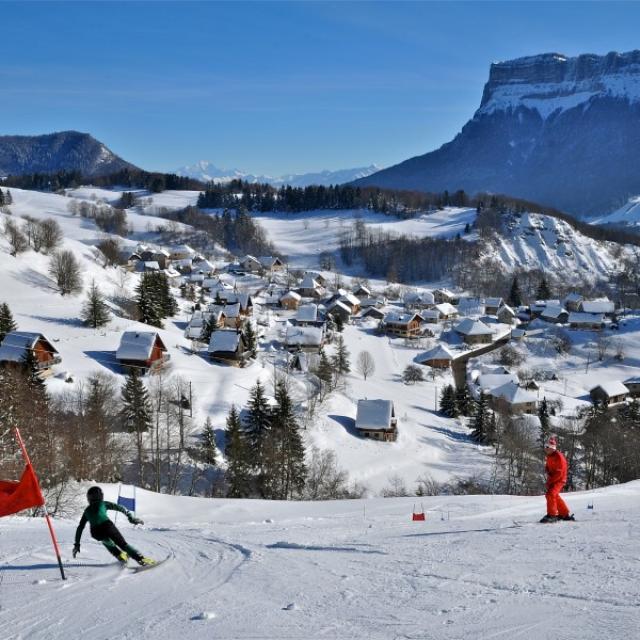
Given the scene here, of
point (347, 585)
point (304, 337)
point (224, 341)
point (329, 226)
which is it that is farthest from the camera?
point (329, 226)

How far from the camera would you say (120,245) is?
98.9 metres

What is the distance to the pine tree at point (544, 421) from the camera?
3605cm

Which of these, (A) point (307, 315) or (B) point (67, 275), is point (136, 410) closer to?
(B) point (67, 275)

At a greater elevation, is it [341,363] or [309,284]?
[309,284]

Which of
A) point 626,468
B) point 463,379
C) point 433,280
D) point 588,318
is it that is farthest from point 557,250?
point 626,468

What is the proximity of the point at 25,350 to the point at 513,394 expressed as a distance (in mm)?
35373

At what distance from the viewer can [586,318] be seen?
241 feet

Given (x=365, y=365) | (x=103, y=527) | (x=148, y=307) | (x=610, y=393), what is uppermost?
(x=148, y=307)

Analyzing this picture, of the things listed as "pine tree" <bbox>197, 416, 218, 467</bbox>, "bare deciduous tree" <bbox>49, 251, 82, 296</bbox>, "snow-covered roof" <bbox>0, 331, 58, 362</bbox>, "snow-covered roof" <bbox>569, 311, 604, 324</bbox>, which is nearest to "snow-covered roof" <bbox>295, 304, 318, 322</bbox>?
"bare deciduous tree" <bbox>49, 251, 82, 296</bbox>

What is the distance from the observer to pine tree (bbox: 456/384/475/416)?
42.8 metres

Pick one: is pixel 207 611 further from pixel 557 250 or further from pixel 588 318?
pixel 557 250

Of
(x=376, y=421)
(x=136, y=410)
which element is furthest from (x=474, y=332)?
(x=136, y=410)

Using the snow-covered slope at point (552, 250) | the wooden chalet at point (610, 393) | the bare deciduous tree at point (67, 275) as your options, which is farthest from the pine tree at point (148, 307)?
the snow-covered slope at point (552, 250)

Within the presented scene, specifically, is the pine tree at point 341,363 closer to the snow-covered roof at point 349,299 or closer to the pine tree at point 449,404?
the pine tree at point 449,404
